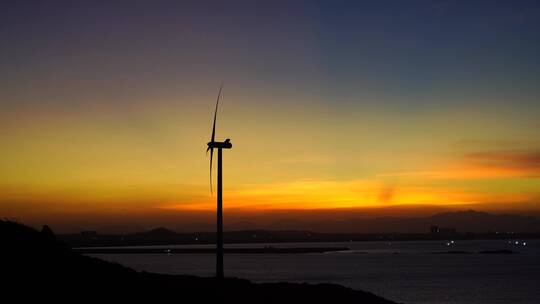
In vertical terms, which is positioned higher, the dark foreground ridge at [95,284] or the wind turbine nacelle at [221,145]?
the wind turbine nacelle at [221,145]

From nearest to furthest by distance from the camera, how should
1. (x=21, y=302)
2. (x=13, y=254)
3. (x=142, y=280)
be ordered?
(x=21, y=302)
(x=13, y=254)
(x=142, y=280)

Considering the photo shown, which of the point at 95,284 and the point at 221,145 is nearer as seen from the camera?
the point at 95,284

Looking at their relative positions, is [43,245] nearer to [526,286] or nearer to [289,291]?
[289,291]

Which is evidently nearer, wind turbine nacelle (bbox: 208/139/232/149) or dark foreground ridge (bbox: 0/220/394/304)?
dark foreground ridge (bbox: 0/220/394/304)

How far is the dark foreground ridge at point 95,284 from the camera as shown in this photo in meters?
26.1

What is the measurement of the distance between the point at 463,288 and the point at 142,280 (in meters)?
73.9

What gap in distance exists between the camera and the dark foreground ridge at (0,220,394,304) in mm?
26094

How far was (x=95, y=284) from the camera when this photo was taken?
28.6 metres

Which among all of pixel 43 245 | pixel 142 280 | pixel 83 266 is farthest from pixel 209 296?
pixel 43 245

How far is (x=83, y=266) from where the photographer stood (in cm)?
3081

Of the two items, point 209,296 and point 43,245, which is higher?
point 43,245

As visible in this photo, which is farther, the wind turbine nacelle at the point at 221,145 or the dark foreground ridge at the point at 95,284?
the wind turbine nacelle at the point at 221,145

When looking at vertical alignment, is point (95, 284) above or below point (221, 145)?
below

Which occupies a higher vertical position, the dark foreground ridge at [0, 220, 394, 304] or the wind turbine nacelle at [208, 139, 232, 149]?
the wind turbine nacelle at [208, 139, 232, 149]
